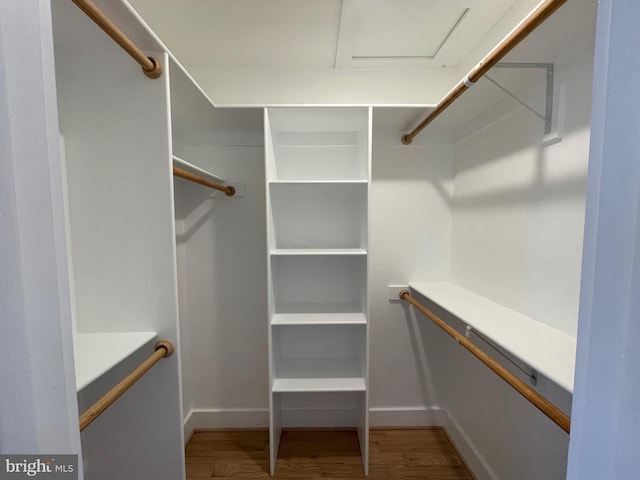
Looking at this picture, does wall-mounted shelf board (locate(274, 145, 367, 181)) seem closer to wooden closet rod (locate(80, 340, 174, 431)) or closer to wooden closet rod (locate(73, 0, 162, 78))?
wooden closet rod (locate(73, 0, 162, 78))

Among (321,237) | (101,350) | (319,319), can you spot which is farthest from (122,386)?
(321,237)

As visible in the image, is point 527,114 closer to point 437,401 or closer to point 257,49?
point 257,49

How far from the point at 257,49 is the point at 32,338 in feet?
5.35

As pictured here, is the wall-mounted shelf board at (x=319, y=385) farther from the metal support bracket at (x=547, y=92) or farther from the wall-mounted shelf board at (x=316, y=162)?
the metal support bracket at (x=547, y=92)

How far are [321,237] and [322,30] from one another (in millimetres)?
1060

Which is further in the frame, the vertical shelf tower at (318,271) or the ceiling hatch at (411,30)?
the vertical shelf tower at (318,271)

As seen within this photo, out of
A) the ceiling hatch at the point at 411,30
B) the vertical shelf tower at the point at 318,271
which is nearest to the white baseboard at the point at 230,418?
the vertical shelf tower at the point at 318,271

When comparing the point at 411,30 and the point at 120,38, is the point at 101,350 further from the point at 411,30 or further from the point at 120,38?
the point at 411,30

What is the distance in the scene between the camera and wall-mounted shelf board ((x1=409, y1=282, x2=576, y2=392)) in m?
0.75

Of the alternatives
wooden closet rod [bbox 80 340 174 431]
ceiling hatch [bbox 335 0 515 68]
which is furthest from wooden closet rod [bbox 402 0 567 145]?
wooden closet rod [bbox 80 340 174 431]

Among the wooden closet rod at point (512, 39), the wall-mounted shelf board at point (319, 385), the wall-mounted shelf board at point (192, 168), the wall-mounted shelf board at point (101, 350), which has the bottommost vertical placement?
the wall-mounted shelf board at point (319, 385)

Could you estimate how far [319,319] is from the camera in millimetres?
1493

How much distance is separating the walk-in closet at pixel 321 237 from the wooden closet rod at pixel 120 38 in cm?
1

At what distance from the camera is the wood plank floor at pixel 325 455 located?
155 cm
